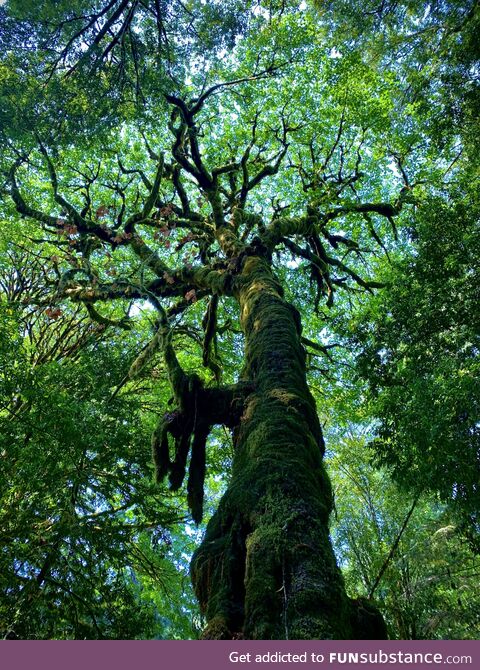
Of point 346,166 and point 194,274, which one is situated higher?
point 346,166

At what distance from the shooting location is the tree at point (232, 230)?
95.0 inches

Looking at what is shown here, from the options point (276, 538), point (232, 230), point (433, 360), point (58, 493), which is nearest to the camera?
point (276, 538)

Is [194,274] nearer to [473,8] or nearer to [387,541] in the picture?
[473,8]

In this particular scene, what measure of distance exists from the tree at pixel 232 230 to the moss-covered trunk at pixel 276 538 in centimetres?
1

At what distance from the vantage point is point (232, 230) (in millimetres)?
8305

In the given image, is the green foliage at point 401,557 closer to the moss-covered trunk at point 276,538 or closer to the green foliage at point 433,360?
the green foliage at point 433,360

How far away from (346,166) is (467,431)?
8.37m

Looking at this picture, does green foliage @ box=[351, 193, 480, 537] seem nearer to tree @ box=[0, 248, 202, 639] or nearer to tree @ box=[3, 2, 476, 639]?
tree @ box=[3, 2, 476, 639]

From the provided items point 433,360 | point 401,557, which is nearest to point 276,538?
point 433,360

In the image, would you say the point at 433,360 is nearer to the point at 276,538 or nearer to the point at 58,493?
the point at 276,538

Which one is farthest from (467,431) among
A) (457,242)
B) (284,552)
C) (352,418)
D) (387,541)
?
(387,541)

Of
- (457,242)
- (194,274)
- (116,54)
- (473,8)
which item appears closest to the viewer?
(473,8)

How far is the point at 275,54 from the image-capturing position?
9805 millimetres

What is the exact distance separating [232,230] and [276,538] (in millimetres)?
6715
